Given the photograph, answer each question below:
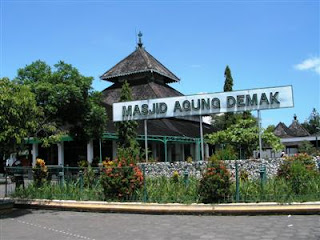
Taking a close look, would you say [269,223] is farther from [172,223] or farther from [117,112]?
[117,112]

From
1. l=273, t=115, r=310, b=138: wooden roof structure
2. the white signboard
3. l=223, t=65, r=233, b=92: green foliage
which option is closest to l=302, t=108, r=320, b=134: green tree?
l=273, t=115, r=310, b=138: wooden roof structure

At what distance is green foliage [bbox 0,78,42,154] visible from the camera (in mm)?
11609

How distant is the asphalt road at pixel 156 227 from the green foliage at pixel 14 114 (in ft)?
7.11

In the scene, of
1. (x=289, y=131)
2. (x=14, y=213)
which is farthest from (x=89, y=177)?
(x=289, y=131)

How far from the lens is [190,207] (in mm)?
11102

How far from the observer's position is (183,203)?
11742 mm

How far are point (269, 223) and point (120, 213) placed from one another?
430 centimetres

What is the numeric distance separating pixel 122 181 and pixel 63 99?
691 cm

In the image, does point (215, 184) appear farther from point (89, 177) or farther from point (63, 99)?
point (63, 99)

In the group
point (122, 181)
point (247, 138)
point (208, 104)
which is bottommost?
point (122, 181)

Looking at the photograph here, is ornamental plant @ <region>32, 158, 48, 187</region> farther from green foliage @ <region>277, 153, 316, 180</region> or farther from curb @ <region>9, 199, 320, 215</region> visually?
green foliage @ <region>277, 153, 316, 180</region>

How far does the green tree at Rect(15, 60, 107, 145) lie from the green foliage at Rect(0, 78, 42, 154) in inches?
181

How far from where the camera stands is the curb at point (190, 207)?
10320mm

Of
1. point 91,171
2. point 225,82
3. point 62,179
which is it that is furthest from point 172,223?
point 225,82
